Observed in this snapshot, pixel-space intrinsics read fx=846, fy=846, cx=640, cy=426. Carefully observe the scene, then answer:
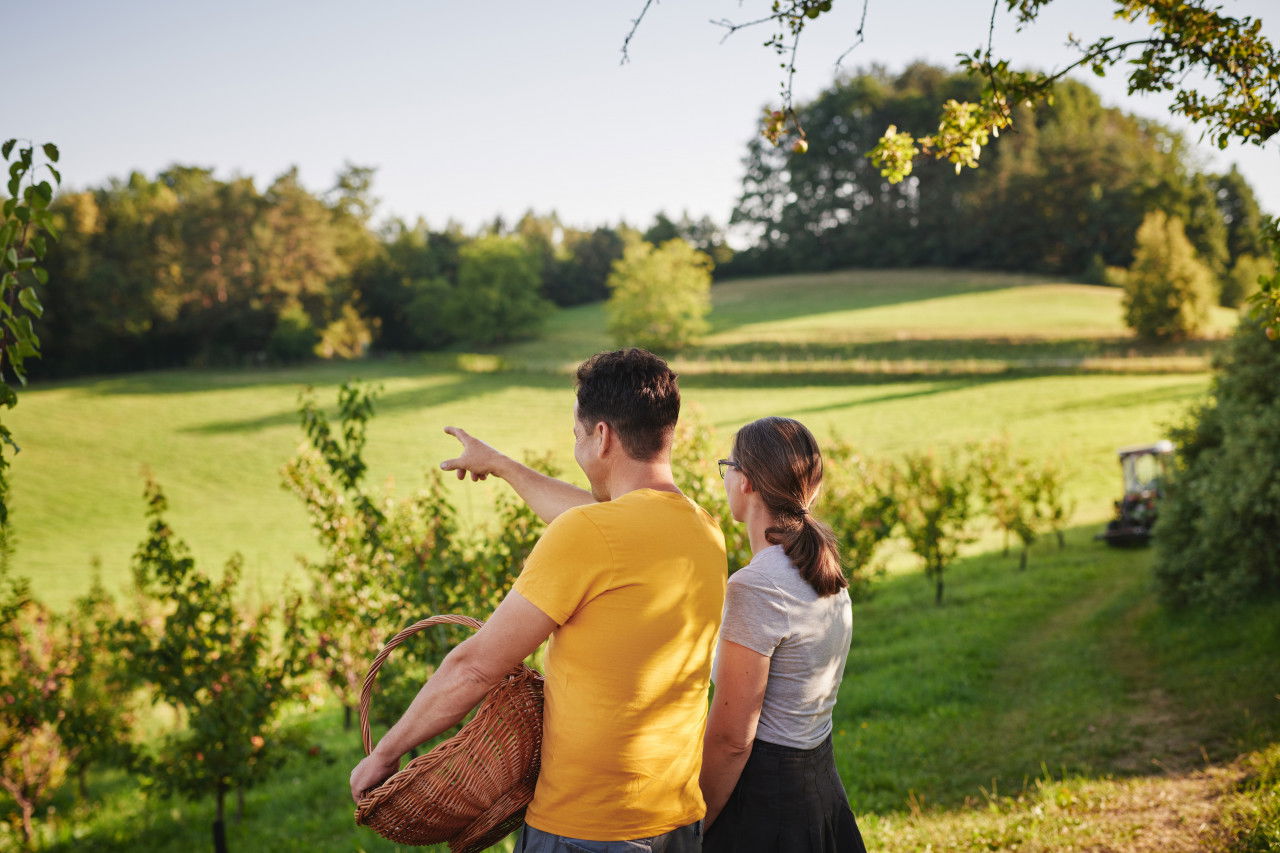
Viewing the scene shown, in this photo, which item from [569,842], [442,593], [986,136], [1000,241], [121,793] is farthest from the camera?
[1000,241]

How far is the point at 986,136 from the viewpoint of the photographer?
Result: 4.86 meters

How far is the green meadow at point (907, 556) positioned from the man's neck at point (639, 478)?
12.8 ft

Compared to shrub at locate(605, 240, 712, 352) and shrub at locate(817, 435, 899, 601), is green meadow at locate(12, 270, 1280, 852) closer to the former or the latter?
shrub at locate(817, 435, 899, 601)

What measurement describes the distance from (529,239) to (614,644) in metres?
85.2

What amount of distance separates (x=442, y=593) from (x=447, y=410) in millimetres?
35662

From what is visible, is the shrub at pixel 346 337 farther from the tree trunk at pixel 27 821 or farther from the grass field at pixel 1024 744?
the tree trunk at pixel 27 821

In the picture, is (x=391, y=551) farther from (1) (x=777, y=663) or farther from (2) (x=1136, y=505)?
(2) (x=1136, y=505)

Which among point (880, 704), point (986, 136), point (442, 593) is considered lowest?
point (880, 704)

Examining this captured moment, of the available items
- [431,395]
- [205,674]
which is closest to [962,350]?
[431,395]

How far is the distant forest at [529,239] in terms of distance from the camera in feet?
190

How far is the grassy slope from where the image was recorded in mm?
26656

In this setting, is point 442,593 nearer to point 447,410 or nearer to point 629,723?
point 629,723

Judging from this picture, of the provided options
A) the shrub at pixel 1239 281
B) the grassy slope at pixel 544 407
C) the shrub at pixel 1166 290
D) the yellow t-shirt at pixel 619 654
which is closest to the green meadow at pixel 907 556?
the grassy slope at pixel 544 407

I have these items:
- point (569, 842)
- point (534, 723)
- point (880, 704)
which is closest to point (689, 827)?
point (569, 842)
